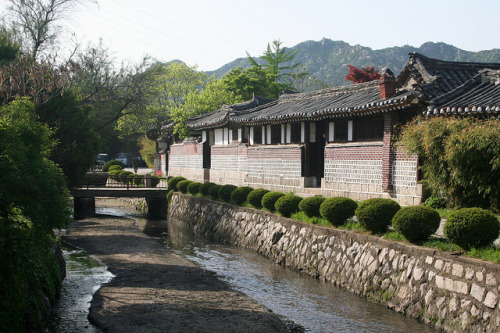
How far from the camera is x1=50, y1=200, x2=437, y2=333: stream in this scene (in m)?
11.6

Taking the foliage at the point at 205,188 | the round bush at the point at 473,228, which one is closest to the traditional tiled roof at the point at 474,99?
the round bush at the point at 473,228

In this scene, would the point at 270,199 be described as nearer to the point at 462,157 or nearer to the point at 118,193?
the point at 462,157

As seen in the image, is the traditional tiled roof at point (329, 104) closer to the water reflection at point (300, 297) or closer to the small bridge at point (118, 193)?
the water reflection at point (300, 297)

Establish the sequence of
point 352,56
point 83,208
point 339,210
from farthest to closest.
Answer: point 352,56, point 83,208, point 339,210

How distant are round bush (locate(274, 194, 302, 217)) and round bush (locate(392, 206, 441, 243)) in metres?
6.76

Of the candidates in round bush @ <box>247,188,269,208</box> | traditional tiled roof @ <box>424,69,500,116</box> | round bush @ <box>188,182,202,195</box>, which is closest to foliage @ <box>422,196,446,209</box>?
traditional tiled roof @ <box>424,69,500,116</box>

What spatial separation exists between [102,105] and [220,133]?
1177 cm

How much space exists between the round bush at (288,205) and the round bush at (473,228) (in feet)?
28.1

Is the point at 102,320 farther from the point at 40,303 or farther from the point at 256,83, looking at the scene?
the point at 256,83

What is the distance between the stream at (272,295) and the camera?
11.6 metres

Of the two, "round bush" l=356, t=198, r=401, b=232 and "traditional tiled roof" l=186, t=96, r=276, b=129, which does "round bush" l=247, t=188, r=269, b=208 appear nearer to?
"traditional tiled roof" l=186, t=96, r=276, b=129

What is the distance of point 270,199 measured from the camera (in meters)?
21.2

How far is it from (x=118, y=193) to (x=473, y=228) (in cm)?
2435

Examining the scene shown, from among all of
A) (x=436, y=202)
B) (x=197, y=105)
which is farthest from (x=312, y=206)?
(x=197, y=105)
